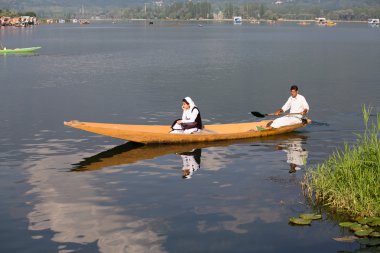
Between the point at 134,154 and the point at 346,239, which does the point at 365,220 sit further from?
the point at 134,154

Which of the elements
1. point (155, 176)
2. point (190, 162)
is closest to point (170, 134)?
point (190, 162)

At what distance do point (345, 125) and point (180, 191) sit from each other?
605 inches

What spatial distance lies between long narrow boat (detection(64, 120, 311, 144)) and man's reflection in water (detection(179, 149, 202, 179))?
104cm

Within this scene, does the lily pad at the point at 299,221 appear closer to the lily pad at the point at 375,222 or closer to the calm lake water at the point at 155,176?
the calm lake water at the point at 155,176

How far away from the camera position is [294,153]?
990 inches

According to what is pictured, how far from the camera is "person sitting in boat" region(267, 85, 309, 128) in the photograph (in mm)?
27500

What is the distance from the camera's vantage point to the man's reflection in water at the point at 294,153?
22947 mm

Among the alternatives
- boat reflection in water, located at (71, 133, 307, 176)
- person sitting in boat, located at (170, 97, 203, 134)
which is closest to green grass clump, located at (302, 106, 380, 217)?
boat reflection in water, located at (71, 133, 307, 176)

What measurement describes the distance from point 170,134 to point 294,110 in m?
6.08

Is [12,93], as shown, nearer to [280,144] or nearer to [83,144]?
[83,144]

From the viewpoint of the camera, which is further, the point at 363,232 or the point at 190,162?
the point at 190,162

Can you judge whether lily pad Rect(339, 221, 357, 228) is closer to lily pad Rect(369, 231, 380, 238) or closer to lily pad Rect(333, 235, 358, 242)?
lily pad Rect(333, 235, 358, 242)

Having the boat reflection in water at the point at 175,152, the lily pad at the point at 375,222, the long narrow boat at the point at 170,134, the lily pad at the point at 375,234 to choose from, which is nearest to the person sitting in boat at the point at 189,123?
the long narrow boat at the point at 170,134

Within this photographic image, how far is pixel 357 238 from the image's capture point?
15211 mm
